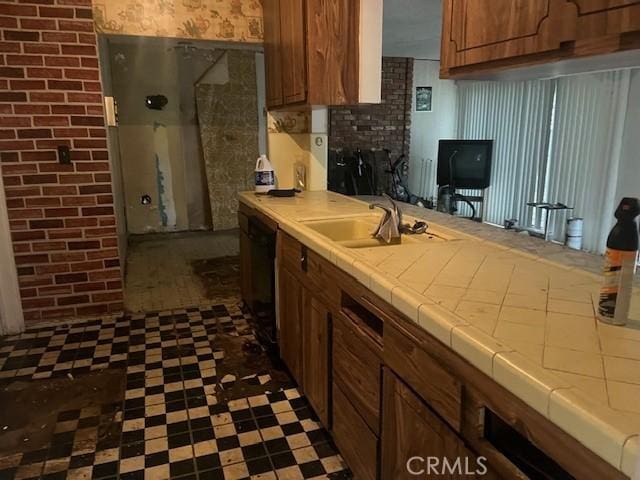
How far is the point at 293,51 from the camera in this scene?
2793 mm

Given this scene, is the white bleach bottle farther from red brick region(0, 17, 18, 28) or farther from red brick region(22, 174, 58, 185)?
red brick region(0, 17, 18, 28)

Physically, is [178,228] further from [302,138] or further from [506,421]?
[506,421]

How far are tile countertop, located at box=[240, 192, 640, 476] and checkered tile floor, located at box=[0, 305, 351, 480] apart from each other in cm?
83

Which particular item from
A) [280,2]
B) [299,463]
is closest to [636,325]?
[299,463]

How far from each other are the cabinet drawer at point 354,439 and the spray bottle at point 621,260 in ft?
2.52

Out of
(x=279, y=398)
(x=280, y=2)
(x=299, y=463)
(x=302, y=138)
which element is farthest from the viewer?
(x=302, y=138)

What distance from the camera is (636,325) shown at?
39.6 inches

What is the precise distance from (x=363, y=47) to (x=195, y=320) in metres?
2.05

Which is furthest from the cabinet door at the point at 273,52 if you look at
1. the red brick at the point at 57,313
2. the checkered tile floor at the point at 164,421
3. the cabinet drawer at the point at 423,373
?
the cabinet drawer at the point at 423,373

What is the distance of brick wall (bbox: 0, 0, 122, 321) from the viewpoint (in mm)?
2795

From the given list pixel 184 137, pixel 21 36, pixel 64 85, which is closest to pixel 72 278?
pixel 64 85

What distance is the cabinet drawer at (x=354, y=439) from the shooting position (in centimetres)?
146

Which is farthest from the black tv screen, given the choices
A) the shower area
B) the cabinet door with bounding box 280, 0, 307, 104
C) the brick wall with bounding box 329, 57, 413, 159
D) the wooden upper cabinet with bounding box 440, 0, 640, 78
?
the wooden upper cabinet with bounding box 440, 0, 640, 78

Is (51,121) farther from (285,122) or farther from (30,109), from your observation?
(285,122)
